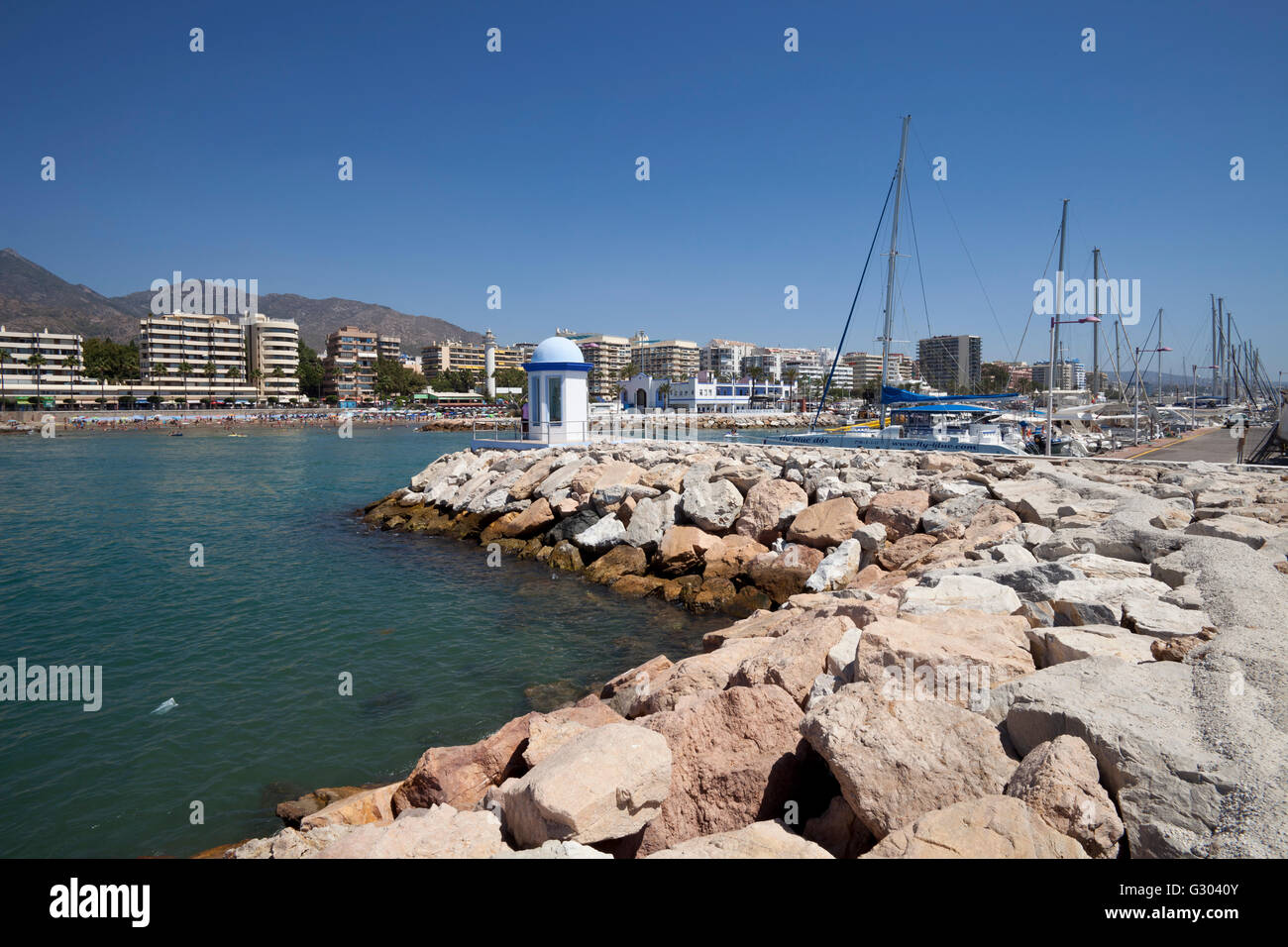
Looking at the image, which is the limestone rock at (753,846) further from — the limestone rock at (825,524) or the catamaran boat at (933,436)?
the catamaran boat at (933,436)

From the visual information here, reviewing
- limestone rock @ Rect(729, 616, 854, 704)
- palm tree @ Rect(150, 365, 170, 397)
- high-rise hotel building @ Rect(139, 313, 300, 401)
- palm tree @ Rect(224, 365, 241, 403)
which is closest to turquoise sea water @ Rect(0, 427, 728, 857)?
limestone rock @ Rect(729, 616, 854, 704)

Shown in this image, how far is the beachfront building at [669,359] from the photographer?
177125 mm

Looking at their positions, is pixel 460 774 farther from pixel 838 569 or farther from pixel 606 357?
pixel 606 357

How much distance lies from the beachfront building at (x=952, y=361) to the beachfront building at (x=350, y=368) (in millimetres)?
128774

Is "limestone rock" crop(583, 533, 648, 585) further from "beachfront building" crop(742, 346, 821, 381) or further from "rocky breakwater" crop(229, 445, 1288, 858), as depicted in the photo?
"beachfront building" crop(742, 346, 821, 381)

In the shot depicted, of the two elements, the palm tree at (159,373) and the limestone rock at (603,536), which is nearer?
the limestone rock at (603,536)

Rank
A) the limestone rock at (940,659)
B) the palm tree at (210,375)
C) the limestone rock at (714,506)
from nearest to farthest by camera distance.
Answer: the limestone rock at (940,659)
the limestone rock at (714,506)
the palm tree at (210,375)

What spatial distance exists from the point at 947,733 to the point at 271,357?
14943 cm

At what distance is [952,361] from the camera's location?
151m

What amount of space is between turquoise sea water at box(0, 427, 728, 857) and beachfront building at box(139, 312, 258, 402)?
114513 mm

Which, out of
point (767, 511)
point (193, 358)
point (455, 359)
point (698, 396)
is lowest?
point (767, 511)

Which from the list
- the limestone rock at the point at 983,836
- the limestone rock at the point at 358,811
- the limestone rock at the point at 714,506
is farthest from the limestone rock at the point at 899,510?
the limestone rock at the point at 358,811

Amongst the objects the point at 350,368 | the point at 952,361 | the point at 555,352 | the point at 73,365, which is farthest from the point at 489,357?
the point at 555,352
